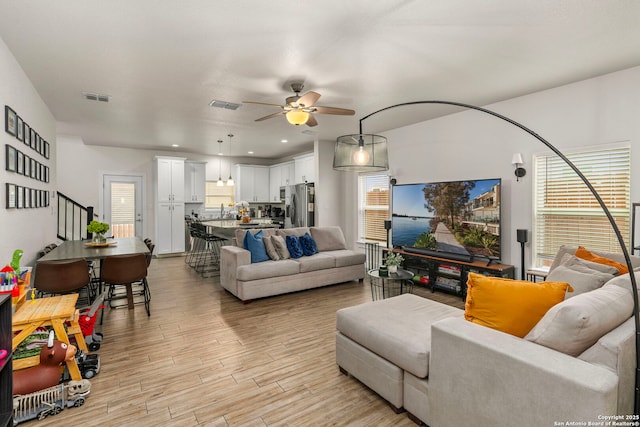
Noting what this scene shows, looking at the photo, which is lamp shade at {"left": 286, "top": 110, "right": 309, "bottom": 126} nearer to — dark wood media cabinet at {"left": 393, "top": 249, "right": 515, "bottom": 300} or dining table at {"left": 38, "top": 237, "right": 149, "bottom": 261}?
dining table at {"left": 38, "top": 237, "right": 149, "bottom": 261}

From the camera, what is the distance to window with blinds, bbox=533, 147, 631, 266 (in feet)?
11.4

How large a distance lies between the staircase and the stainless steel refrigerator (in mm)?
4295

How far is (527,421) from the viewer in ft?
4.81

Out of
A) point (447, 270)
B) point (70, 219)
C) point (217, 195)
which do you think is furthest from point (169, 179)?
point (447, 270)

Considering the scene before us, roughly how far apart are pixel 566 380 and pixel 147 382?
2691mm

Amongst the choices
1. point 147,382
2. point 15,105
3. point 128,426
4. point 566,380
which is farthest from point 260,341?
point 15,105

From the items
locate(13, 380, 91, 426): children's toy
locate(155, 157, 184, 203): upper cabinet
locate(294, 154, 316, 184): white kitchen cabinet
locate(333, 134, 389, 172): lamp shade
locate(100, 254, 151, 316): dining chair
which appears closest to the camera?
locate(13, 380, 91, 426): children's toy

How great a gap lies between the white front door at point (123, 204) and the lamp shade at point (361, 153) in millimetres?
6980

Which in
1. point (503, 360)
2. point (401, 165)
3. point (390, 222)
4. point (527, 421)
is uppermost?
point (401, 165)

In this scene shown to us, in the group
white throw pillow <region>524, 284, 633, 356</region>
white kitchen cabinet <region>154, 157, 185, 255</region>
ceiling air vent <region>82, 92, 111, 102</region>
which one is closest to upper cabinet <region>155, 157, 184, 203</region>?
white kitchen cabinet <region>154, 157, 185, 255</region>

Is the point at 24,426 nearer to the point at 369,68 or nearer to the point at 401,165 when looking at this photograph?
the point at 369,68

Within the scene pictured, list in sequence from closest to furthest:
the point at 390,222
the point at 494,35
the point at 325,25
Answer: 1. the point at 325,25
2. the point at 494,35
3. the point at 390,222

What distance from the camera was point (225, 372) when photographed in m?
2.68

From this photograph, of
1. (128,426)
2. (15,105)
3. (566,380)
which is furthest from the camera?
(15,105)
